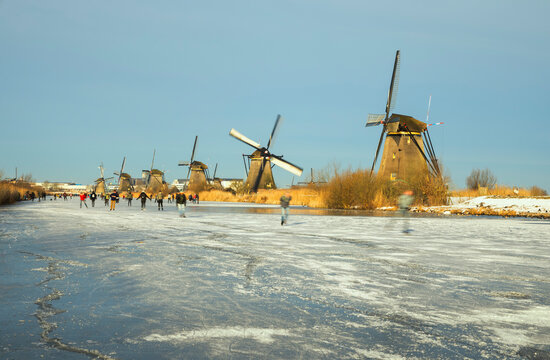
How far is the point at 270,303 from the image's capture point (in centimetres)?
463

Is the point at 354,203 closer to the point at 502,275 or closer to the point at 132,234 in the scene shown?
the point at 132,234

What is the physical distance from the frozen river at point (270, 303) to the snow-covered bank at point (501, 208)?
19804mm

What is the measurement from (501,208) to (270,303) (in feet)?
89.8

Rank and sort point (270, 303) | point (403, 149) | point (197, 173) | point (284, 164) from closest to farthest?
point (270, 303)
point (403, 149)
point (284, 164)
point (197, 173)

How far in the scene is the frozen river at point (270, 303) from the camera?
10.8ft

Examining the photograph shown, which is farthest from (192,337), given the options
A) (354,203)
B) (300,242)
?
(354,203)

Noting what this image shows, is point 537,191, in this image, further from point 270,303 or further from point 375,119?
point 270,303

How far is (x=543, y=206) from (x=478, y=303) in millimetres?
26931

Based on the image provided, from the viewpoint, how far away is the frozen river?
10.8 feet

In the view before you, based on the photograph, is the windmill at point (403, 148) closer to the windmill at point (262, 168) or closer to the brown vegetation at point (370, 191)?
the brown vegetation at point (370, 191)

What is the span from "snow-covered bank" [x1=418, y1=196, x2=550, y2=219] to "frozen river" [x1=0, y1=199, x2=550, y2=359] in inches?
780

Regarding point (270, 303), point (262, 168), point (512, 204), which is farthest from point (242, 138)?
point (270, 303)

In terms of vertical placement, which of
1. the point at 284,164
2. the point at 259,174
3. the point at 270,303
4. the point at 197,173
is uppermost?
the point at 284,164

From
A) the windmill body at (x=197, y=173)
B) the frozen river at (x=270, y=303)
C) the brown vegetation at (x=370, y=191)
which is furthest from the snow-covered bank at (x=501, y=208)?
the windmill body at (x=197, y=173)
